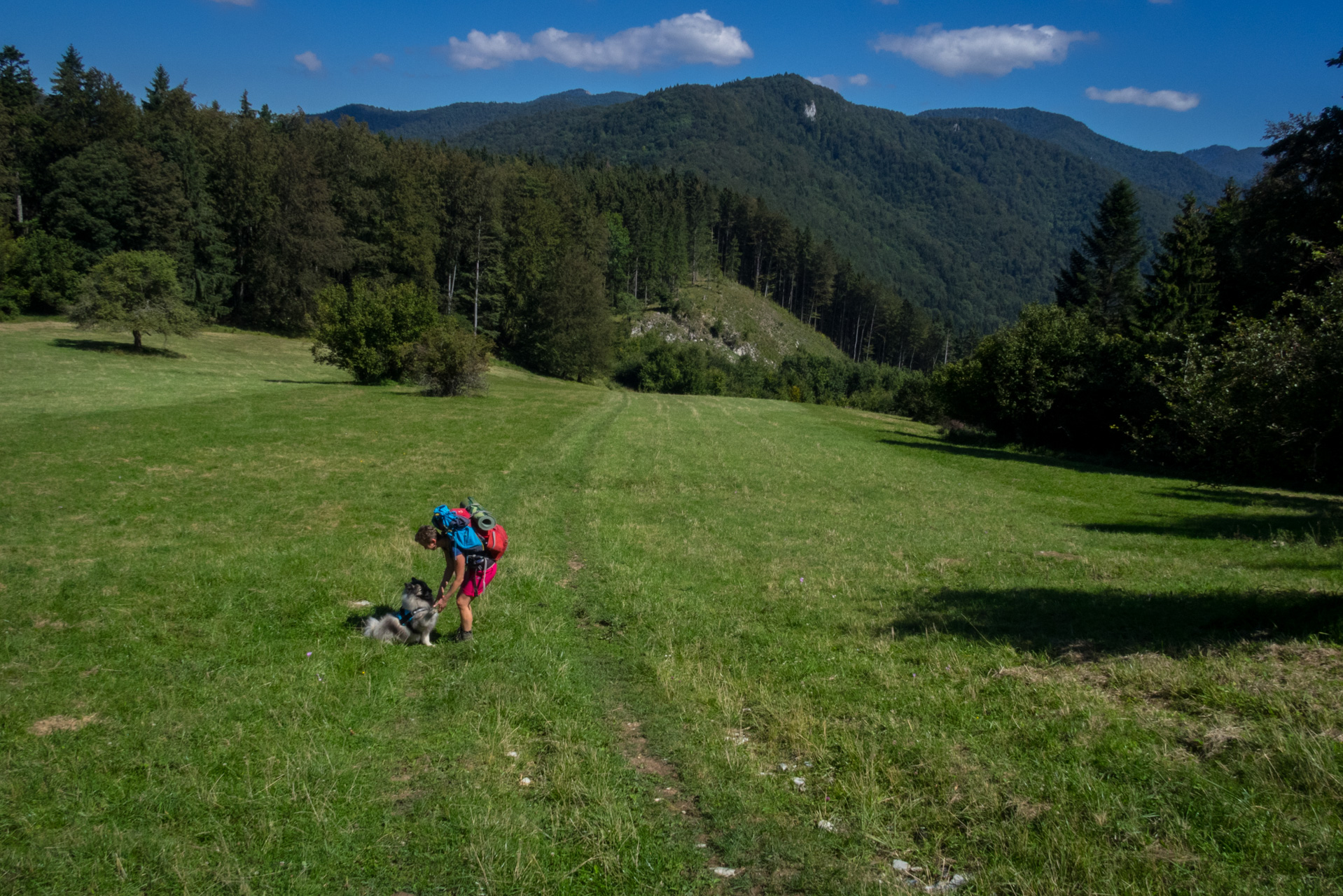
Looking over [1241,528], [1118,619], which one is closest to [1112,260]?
[1241,528]

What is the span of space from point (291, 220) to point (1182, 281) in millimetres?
87734

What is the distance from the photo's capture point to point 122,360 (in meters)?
51.8

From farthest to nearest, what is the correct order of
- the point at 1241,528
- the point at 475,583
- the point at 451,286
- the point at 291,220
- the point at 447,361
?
the point at 451,286
the point at 291,220
the point at 447,361
the point at 1241,528
the point at 475,583

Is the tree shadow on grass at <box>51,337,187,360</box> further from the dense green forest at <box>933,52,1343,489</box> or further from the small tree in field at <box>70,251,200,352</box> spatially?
the dense green forest at <box>933,52,1343,489</box>

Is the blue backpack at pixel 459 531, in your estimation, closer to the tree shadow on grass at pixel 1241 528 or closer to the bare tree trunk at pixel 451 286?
the tree shadow on grass at pixel 1241 528

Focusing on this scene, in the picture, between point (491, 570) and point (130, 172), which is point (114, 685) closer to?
point (491, 570)

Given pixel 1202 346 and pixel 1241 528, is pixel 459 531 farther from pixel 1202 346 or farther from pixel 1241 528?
pixel 1202 346

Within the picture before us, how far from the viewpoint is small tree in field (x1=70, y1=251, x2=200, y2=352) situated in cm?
5366

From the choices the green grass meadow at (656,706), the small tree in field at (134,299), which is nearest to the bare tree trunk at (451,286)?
the small tree in field at (134,299)

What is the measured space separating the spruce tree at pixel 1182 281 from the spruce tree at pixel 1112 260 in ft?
29.8

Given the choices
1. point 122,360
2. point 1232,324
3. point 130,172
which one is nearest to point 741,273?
point 130,172

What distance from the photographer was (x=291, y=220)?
265 feet

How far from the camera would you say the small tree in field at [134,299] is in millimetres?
53656

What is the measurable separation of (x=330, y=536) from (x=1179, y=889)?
1499 cm
